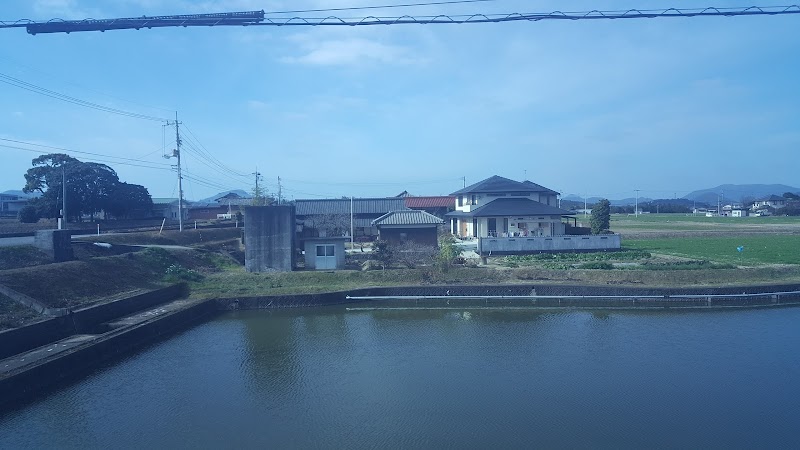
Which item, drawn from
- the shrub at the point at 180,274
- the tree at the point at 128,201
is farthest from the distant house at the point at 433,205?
the shrub at the point at 180,274

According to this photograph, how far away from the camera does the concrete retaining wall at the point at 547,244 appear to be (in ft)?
70.9

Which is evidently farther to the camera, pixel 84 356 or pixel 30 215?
pixel 30 215

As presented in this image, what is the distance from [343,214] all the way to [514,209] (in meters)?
9.79

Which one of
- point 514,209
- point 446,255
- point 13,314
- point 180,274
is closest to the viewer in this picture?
point 13,314

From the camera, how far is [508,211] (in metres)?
25.0

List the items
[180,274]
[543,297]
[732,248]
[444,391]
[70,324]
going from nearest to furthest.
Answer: [444,391] → [70,324] → [543,297] → [180,274] → [732,248]

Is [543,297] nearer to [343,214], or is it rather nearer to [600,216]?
[600,216]

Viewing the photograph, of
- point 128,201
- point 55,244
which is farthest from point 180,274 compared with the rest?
point 128,201

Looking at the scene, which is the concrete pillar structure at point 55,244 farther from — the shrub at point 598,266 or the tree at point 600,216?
the tree at point 600,216

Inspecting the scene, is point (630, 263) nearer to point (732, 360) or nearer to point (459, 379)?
point (732, 360)

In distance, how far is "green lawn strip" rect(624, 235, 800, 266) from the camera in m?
19.1

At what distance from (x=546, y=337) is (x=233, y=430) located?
280 inches

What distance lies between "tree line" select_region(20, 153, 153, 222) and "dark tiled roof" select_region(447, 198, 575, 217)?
1870cm

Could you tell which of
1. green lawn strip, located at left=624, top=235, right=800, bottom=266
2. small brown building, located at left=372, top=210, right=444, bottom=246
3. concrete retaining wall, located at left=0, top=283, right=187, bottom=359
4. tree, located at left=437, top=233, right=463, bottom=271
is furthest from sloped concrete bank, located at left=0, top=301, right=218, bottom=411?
green lawn strip, located at left=624, top=235, right=800, bottom=266
